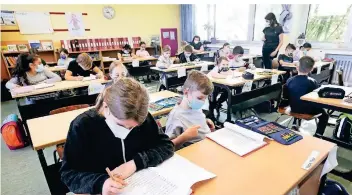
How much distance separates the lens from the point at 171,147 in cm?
105

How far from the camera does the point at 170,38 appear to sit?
8102 millimetres

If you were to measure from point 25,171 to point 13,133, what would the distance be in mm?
645

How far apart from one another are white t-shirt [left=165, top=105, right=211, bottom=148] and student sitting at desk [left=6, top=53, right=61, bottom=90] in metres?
2.40

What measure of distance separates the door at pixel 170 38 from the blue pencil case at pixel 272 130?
6.97 metres

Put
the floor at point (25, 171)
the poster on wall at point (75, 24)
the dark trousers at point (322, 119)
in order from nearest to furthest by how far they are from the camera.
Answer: the floor at point (25, 171), the dark trousers at point (322, 119), the poster on wall at point (75, 24)

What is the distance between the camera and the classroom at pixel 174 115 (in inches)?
34.4

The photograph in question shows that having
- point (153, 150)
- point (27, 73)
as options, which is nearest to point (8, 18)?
point (27, 73)

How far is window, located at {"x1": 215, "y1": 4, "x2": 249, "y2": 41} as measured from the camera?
6629mm

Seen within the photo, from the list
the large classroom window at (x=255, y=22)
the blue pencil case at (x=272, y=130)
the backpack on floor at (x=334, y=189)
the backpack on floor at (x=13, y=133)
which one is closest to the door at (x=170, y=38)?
the large classroom window at (x=255, y=22)

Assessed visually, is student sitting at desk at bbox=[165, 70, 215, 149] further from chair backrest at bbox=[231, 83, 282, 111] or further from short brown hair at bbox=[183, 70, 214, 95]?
chair backrest at bbox=[231, 83, 282, 111]

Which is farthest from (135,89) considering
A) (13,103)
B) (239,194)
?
(13,103)

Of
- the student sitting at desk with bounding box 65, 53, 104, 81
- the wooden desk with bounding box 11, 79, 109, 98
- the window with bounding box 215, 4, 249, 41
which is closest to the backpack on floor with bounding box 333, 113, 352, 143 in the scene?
the wooden desk with bounding box 11, 79, 109, 98

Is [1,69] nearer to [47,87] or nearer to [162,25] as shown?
[47,87]

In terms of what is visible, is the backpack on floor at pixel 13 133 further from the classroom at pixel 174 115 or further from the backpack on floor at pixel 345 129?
the backpack on floor at pixel 345 129
